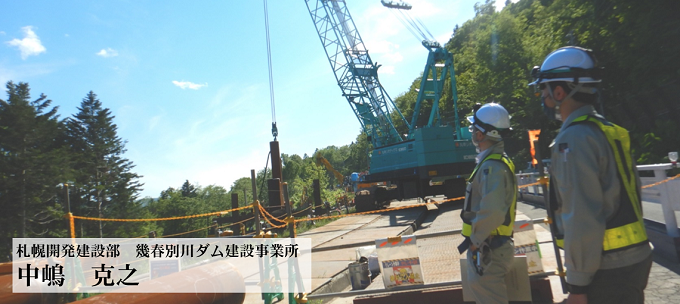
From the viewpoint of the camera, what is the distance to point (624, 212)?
157 cm

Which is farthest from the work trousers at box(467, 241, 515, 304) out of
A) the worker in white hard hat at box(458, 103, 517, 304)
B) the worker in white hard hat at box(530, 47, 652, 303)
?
the worker in white hard hat at box(530, 47, 652, 303)

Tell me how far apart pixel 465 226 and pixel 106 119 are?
156 ft

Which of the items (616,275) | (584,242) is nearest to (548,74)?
(584,242)

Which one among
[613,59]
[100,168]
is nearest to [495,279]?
[613,59]

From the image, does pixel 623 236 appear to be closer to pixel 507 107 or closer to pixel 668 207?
pixel 668 207

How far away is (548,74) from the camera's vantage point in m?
1.82

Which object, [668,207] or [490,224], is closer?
[490,224]

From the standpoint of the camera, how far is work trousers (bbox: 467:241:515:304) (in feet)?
8.60

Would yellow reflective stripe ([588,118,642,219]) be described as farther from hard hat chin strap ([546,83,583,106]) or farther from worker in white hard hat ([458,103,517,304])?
worker in white hard hat ([458,103,517,304])

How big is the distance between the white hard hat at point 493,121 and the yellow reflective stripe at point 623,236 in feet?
4.38

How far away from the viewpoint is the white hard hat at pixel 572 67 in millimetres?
1754

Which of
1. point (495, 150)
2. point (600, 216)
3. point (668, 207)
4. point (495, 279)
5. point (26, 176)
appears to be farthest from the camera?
point (26, 176)

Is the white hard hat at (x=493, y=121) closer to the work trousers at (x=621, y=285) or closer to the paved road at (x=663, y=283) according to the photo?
the work trousers at (x=621, y=285)

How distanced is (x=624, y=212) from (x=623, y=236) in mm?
90
